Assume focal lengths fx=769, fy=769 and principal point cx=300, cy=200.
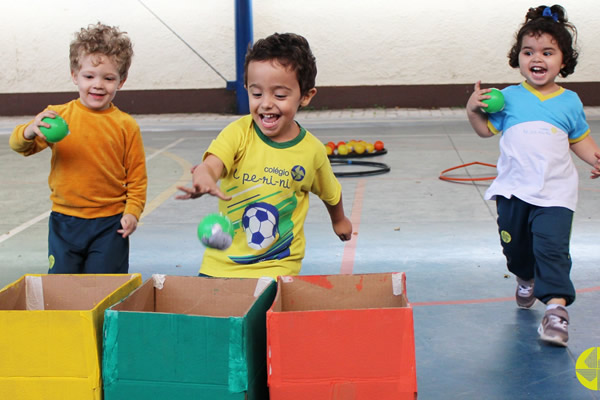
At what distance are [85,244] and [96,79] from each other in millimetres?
769

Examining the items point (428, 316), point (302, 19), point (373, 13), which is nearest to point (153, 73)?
point (302, 19)

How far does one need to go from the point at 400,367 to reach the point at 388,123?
43.3ft

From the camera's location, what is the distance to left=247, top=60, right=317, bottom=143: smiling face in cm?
303

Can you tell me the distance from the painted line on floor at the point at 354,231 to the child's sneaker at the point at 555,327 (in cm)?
160

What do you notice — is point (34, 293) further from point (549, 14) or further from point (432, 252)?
point (432, 252)

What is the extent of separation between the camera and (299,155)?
317cm

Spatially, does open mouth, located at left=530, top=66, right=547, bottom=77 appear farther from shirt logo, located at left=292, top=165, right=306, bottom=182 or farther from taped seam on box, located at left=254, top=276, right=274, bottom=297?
taped seam on box, located at left=254, top=276, right=274, bottom=297

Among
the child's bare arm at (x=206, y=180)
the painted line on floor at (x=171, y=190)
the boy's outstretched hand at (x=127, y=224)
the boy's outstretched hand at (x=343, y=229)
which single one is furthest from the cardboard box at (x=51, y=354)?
the painted line on floor at (x=171, y=190)

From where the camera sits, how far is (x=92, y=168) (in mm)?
3574

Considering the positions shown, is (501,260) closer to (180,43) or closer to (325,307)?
(325,307)

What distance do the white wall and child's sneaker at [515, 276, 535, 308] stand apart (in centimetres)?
1420

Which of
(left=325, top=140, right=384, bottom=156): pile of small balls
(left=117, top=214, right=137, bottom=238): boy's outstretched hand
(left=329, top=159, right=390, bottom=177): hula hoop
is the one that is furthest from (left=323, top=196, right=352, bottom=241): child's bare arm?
(left=325, top=140, right=384, bottom=156): pile of small balls

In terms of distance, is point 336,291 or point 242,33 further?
point 242,33

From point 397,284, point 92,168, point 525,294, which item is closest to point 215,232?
point 397,284
